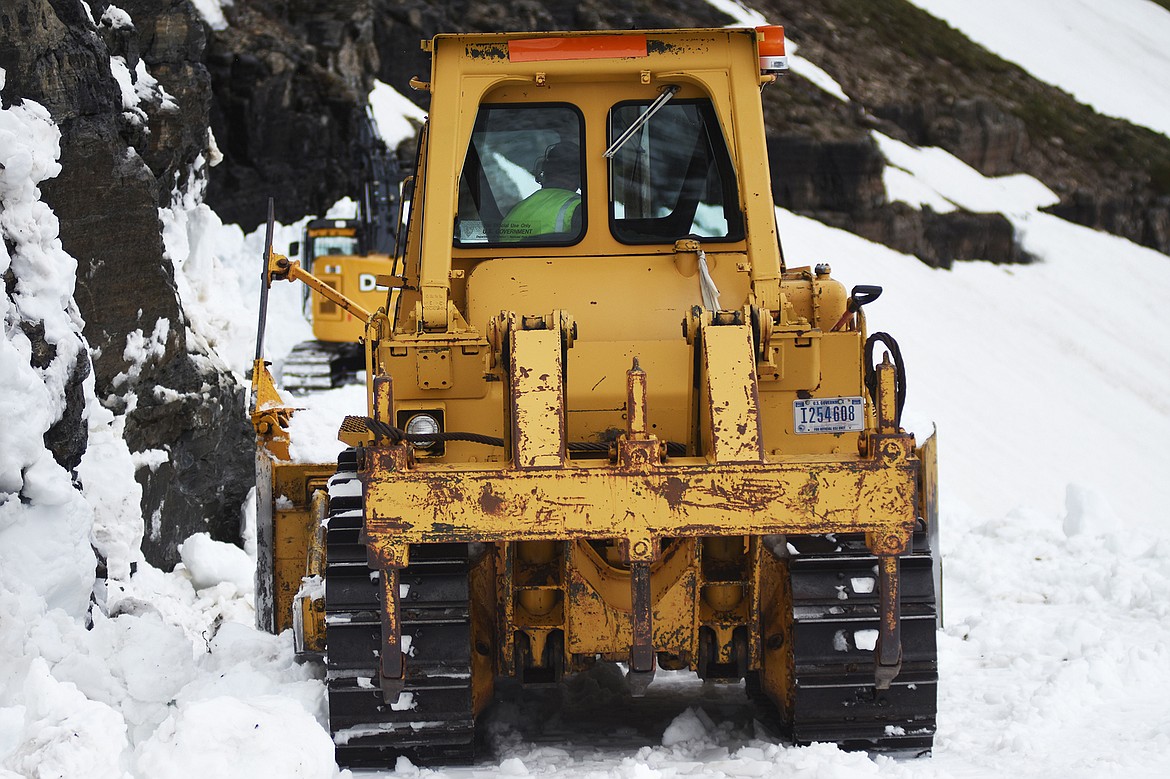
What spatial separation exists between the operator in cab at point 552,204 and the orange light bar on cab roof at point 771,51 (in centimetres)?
90

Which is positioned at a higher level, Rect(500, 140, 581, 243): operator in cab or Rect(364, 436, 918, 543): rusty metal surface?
Rect(500, 140, 581, 243): operator in cab

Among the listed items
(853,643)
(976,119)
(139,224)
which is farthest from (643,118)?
(976,119)

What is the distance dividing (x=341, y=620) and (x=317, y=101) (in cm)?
2718

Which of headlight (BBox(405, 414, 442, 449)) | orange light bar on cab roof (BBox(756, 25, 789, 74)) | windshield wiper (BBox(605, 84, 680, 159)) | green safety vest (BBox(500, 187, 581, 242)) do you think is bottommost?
headlight (BBox(405, 414, 442, 449))

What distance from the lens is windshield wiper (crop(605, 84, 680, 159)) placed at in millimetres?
6086

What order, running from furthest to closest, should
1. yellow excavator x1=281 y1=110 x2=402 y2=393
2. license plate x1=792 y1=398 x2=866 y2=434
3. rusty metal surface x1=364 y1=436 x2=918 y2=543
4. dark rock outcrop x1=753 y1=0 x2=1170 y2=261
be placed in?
dark rock outcrop x1=753 y1=0 x2=1170 y2=261 < yellow excavator x1=281 y1=110 x2=402 y2=393 < license plate x1=792 y1=398 x2=866 y2=434 < rusty metal surface x1=364 y1=436 x2=918 y2=543

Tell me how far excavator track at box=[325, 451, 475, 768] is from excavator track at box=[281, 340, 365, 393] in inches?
615

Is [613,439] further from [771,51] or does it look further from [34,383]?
[34,383]

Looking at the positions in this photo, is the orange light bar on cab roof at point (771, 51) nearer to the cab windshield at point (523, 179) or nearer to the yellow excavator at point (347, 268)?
the cab windshield at point (523, 179)

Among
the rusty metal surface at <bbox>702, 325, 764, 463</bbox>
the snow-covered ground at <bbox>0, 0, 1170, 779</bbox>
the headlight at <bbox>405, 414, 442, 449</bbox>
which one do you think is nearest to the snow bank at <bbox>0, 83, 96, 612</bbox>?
the snow-covered ground at <bbox>0, 0, 1170, 779</bbox>

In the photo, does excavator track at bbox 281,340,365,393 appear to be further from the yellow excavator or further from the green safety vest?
the green safety vest

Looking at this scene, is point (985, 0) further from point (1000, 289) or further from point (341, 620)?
point (341, 620)

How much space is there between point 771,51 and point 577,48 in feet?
2.76

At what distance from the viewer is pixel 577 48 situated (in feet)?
19.7
